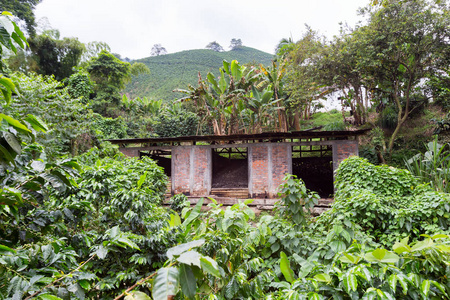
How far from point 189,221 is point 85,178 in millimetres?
2355

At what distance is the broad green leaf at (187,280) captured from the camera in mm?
1041

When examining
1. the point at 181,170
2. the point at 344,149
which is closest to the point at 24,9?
the point at 181,170

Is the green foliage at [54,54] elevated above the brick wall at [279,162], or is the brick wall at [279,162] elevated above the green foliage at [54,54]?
the green foliage at [54,54]

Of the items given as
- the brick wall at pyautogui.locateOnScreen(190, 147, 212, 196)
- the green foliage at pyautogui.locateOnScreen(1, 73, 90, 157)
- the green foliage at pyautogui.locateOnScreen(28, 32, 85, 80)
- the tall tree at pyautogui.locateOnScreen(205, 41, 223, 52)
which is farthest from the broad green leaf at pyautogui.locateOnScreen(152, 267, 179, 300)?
the tall tree at pyautogui.locateOnScreen(205, 41, 223, 52)

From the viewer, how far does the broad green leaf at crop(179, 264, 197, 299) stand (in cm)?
104

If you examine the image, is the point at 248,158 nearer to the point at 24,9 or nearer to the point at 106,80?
the point at 106,80

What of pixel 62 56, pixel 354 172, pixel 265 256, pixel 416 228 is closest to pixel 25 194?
pixel 265 256

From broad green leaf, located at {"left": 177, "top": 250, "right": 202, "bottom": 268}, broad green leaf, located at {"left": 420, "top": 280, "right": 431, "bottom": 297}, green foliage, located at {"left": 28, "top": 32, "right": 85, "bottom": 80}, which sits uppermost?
green foliage, located at {"left": 28, "top": 32, "right": 85, "bottom": 80}

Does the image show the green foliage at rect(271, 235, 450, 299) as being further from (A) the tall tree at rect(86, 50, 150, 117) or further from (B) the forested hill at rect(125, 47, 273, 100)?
(B) the forested hill at rect(125, 47, 273, 100)

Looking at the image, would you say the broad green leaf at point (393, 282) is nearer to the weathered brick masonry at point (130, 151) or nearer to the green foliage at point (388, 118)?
the weathered brick masonry at point (130, 151)

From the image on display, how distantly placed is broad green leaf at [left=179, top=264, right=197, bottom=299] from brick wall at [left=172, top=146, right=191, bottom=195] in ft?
31.2

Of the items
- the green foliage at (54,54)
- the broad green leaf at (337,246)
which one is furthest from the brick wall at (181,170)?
the green foliage at (54,54)

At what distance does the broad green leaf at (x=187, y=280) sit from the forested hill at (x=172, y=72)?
3035 centimetres

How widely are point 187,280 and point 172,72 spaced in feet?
129
